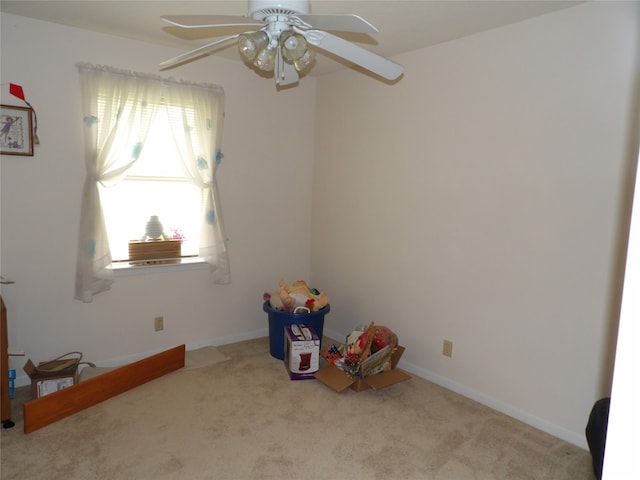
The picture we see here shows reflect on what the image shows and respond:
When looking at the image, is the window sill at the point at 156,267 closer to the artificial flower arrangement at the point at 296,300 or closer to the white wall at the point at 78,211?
the white wall at the point at 78,211

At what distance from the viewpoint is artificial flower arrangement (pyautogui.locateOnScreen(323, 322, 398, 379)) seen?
121 inches

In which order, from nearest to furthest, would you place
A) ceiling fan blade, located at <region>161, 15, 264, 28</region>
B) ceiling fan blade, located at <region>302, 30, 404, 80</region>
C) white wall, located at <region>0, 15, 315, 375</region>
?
ceiling fan blade, located at <region>161, 15, 264, 28</region>
ceiling fan blade, located at <region>302, 30, 404, 80</region>
white wall, located at <region>0, 15, 315, 375</region>

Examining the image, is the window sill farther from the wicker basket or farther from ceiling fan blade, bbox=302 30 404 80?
ceiling fan blade, bbox=302 30 404 80

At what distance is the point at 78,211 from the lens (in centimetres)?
312

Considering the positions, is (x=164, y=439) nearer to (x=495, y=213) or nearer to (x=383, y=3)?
(x=495, y=213)

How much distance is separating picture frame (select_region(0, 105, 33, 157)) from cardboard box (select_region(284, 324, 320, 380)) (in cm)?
221

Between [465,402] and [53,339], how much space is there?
2920 mm

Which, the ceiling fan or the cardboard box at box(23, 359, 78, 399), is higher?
the ceiling fan

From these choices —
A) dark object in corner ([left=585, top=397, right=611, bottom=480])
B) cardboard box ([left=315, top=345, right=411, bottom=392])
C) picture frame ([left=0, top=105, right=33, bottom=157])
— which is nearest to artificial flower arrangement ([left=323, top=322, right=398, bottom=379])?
cardboard box ([left=315, top=345, right=411, bottom=392])

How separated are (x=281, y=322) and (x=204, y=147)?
1.56 m

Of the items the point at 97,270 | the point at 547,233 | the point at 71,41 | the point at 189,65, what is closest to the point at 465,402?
the point at 547,233

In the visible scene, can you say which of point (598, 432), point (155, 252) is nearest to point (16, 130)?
point (155, 252)

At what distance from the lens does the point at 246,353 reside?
3713 mm

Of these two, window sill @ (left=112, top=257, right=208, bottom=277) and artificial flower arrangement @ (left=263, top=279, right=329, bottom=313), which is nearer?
window sill @ (left=112, top=257, right=208, bottom=277)
